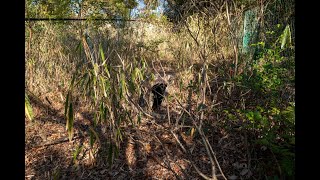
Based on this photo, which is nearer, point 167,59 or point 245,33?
point 245,33

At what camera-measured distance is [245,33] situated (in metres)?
4.34

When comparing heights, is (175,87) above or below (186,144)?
above

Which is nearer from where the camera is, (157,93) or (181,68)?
(157,93)

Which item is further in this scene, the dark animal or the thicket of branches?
the dark animal

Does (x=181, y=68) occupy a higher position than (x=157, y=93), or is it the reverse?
(x=181, y=68)

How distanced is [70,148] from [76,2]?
2.76m

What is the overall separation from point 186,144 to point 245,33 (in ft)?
9.16

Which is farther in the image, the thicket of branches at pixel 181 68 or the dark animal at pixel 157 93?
the dark animal at pixel 157 93

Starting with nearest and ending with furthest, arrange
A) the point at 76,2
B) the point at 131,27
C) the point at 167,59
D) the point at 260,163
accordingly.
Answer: the point at 260,163 < the point at 131,27 < the point at 76,2 < the point at 167,59
